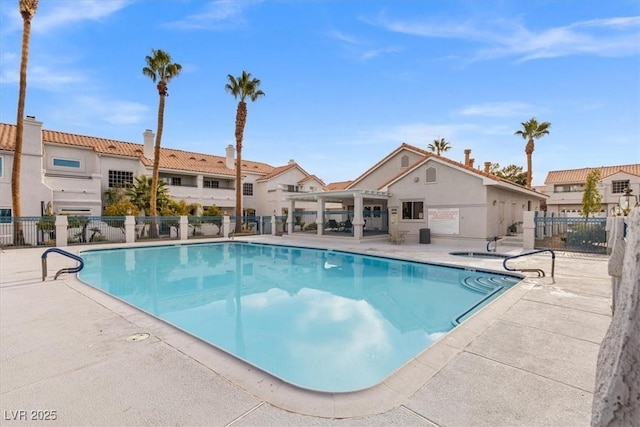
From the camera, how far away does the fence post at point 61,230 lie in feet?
64.3

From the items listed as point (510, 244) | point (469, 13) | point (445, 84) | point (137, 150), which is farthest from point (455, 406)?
point (137, 150)

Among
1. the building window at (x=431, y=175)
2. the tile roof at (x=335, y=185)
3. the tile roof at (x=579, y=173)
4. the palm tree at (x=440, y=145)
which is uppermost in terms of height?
the palm tree at (x=440, y=145)

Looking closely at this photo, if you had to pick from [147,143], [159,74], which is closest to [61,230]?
[159,74]

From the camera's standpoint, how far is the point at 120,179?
28.2m

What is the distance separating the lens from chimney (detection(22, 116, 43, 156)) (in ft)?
73.5

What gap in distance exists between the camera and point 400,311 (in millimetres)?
8695

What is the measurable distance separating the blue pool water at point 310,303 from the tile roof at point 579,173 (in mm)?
43111

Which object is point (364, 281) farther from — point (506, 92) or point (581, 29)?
point (506, 92)

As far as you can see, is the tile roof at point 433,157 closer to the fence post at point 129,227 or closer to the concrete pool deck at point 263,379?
the concrete pool deck at point 263,379

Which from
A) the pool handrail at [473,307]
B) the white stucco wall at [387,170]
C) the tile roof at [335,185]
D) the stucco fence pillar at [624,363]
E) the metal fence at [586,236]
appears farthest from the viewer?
the tile roof at [335,185]

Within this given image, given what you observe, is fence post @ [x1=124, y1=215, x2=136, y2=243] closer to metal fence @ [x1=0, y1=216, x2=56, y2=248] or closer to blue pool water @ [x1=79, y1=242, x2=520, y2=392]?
metal fence @ [x1=0, y1=216, x2=56, y2=248]

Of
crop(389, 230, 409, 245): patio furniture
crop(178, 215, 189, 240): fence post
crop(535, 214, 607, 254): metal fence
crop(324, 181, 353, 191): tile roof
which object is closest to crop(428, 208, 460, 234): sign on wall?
crop(389, 230, 409, 245): patio furniture

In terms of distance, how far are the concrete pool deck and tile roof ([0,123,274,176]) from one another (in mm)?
25345

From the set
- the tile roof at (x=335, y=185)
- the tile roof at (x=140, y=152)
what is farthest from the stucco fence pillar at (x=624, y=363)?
the tile roof at (x=335, y=185)
